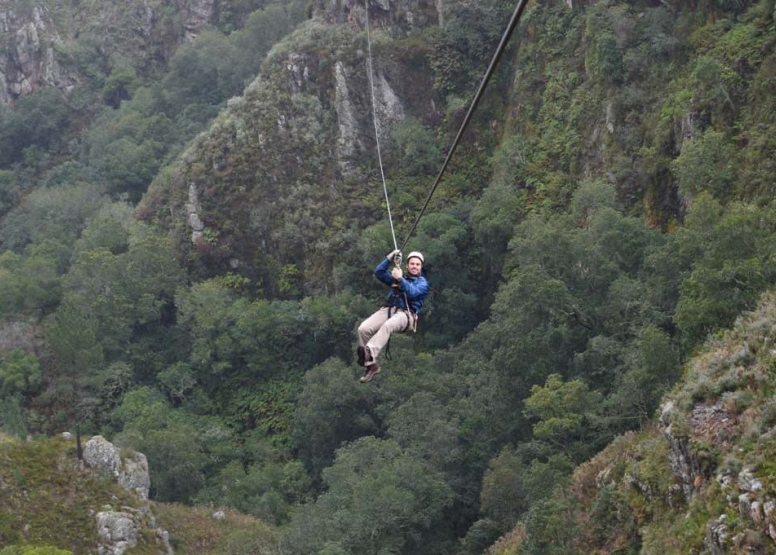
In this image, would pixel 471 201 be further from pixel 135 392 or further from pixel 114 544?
pixel 114 544

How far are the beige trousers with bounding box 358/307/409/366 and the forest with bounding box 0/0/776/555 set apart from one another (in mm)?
8663

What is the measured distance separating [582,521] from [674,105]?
20.2m

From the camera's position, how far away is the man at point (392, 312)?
549 inches

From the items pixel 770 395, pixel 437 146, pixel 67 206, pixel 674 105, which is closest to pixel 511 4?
pixel 437 146

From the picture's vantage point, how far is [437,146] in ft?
189

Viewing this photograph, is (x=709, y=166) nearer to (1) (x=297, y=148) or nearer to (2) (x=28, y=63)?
(1) (x=297, y=148)

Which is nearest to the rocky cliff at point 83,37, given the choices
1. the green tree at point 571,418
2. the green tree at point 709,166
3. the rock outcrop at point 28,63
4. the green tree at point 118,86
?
the rock outcrop at point 28,63

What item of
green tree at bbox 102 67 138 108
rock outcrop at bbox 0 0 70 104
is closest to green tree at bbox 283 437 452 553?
green tree at bbox 102 67 138 108

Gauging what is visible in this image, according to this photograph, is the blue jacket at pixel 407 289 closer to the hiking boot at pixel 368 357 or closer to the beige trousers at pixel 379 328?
the beige trousers at pixel 379 328

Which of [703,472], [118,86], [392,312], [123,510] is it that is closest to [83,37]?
[118,86]

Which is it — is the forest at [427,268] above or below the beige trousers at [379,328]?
below

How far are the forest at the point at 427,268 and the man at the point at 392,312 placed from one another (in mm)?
8609

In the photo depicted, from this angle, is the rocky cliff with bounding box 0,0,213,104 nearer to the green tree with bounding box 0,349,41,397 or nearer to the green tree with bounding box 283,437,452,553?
the green tree with bounding box 0,349,41,397

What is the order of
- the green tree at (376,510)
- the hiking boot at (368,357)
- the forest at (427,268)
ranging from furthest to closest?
the green tree at (376,510)
the forest at (427,268)
the hiking boot at (368,357)
